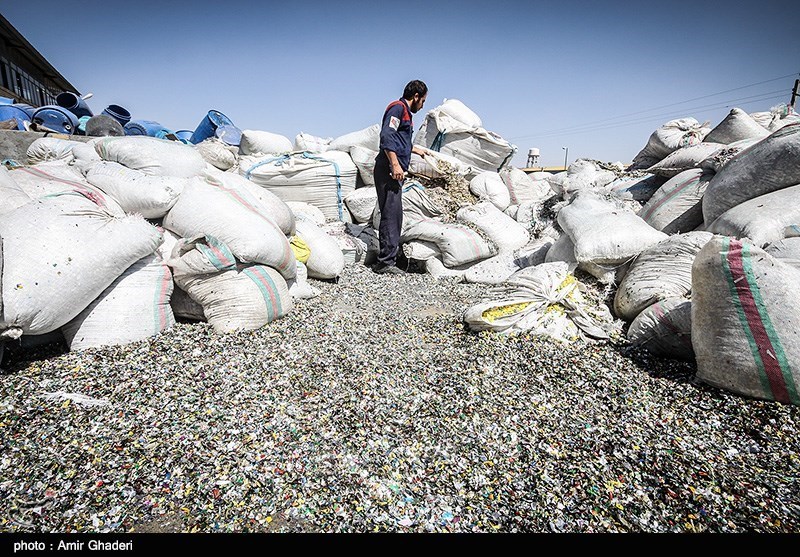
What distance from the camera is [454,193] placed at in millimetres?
4684

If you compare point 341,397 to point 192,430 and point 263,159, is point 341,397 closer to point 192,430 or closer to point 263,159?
point 192,430

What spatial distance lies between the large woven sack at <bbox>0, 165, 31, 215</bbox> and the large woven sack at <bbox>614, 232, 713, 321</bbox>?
3321 millimetres

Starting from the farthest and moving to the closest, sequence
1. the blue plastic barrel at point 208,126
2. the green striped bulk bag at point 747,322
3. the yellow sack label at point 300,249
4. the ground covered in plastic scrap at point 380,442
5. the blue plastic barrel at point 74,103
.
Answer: the blue plastic barrel at point 74,103 → the blue plastic barrel at point 208,126 → the yellow sack label at point 300,249 → the green striped bulk bag at point 747,322 → the ground covered in plastic scrap at point 380,442

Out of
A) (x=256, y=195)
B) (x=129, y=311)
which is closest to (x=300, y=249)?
(x=256, y=195)

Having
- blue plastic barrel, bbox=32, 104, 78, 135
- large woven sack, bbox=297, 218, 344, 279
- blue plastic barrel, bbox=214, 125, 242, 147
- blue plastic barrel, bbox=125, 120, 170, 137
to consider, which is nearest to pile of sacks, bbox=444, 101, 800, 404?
large woven sack, bbox=297, 218, 344, 279

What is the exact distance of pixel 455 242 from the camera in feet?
12.1

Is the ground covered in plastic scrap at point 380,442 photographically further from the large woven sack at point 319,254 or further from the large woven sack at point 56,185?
the large woven sack at point 319,254

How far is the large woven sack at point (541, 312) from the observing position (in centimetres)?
226

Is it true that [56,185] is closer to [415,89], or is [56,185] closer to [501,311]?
[501,311]

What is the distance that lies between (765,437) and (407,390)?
1.30m

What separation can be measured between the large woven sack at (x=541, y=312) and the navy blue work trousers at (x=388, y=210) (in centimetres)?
172

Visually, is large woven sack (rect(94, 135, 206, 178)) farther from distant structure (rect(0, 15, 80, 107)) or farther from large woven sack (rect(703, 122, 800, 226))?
distant structure (rect(0, 15, 80, 107))

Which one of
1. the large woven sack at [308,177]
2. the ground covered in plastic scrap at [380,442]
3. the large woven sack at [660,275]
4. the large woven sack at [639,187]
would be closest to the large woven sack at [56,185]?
the ground covered in plastic scrap at [380,442]
